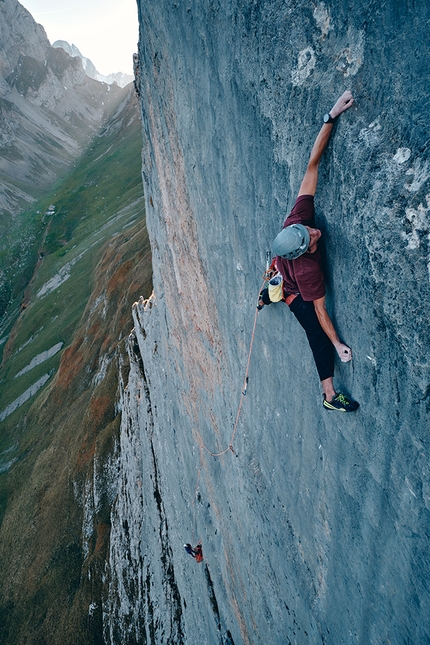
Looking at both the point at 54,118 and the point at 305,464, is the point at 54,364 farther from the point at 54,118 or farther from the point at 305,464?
the point at 54,118

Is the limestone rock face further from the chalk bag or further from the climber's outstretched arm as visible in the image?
the chalk bag

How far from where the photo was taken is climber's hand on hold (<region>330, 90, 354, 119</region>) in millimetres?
4035

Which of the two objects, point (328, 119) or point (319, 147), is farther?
point (319, 147)

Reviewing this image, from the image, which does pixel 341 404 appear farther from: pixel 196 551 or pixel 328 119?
pixel 196 551

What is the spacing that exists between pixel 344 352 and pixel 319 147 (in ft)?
8.57

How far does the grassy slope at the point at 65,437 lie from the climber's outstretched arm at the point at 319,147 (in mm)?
28402

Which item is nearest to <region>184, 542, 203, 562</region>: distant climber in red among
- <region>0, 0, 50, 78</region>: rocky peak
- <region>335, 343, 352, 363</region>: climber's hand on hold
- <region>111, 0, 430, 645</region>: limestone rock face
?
<region>111, 0, 430, 645</region>: limestone rock face

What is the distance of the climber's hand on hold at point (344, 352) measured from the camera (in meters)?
4.79

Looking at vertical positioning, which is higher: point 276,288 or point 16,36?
point 16,36

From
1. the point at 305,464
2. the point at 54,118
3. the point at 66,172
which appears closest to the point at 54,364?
the point at 305,464

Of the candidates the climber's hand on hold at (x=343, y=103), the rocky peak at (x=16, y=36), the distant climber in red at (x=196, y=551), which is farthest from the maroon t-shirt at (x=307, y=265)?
the rocky peak at (x=16, y=36)

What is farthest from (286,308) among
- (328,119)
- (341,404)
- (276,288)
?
(328,119)

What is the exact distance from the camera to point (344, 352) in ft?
15.8

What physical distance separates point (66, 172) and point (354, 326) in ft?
533
